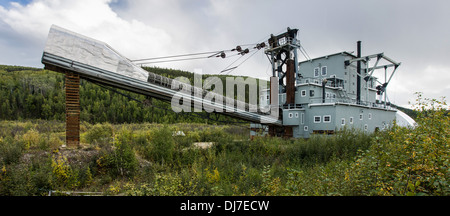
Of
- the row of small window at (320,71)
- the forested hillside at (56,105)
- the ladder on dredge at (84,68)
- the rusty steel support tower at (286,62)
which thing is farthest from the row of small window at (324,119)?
the forested hillside at (56,105)

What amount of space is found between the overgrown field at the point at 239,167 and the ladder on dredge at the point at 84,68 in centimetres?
181

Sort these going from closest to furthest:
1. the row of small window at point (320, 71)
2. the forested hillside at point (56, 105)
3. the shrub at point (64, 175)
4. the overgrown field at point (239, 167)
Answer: the overgrown field at point (239, 167), the shrub at point (64, 175), the row of small window at point (320, 71), the forested hillside at point (56, 105)

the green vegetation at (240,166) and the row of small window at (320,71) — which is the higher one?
the row of small window at (320,71)

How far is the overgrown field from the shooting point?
3.60 metres

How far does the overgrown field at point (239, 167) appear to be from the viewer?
3.60 m

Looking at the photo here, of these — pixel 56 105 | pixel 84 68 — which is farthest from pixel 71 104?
pixel 56 105

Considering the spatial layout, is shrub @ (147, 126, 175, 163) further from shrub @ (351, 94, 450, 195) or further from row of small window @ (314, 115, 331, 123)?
row of small window @ (314, 115, 331, 123)

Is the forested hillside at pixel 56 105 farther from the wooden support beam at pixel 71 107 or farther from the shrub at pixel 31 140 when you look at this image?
the wooden support beam at pixel 71 107

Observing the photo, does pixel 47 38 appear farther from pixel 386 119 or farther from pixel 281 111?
pixel 386 119

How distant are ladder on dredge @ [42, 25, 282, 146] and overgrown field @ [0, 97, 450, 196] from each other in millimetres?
1806

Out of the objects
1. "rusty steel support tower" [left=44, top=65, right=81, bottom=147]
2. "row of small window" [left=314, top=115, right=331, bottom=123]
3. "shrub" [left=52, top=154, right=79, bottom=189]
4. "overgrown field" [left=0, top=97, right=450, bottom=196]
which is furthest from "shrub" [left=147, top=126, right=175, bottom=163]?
"row of small window" [left=314, top=115, right=331, bottom=123]

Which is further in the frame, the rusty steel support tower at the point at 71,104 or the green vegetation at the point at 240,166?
the rusty steel support tower at the point at 71,104

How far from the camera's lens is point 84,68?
9.27 meters
